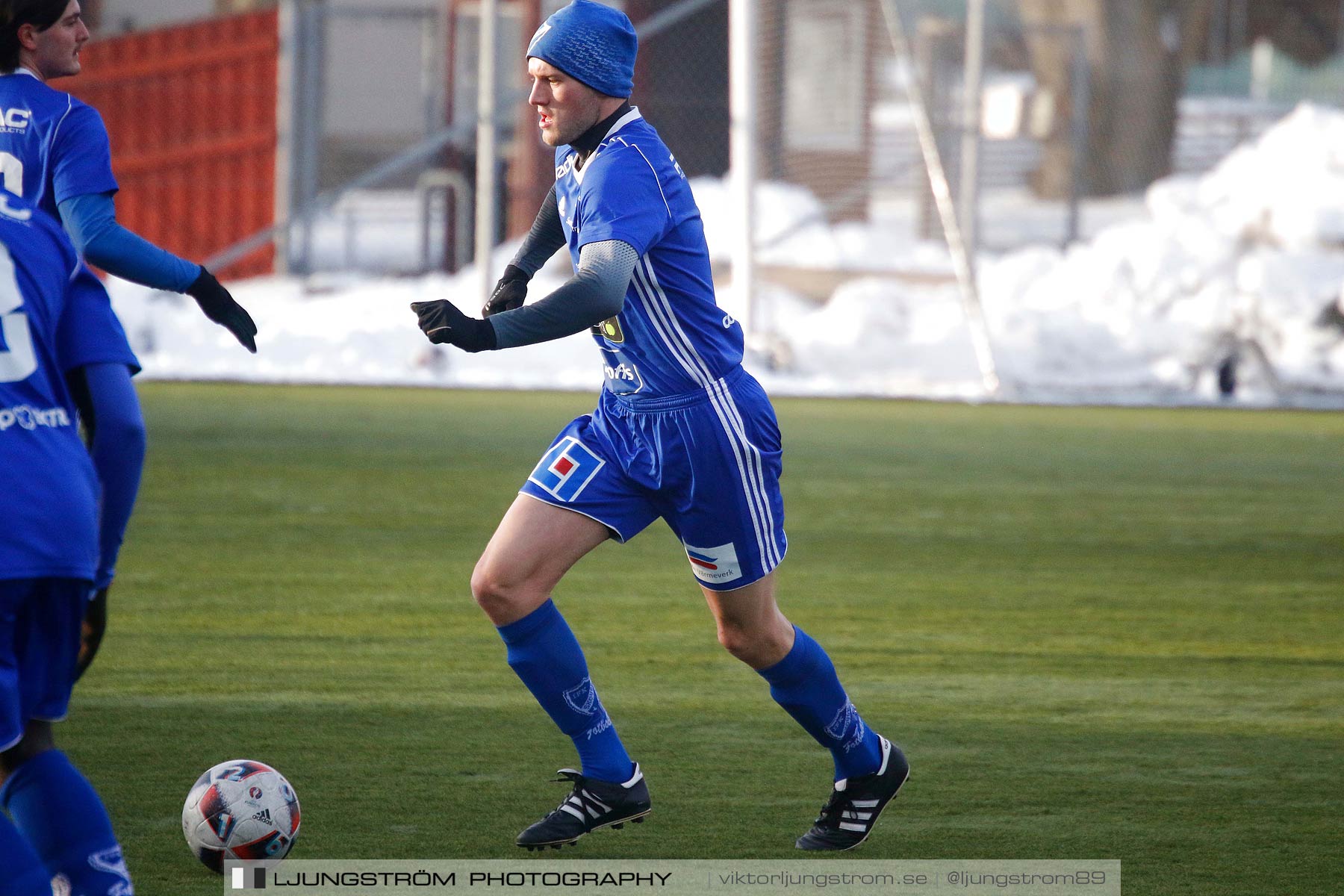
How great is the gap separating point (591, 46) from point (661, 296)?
55cm

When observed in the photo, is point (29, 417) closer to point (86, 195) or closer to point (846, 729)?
point (86, 195)

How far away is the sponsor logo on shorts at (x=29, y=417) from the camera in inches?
104

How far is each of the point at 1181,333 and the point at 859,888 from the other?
546 inches

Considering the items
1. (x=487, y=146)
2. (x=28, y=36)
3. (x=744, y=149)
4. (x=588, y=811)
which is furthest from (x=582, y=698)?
(x=487, y=146)

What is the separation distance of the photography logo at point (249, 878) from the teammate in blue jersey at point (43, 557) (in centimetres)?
69

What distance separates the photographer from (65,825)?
9.08ft

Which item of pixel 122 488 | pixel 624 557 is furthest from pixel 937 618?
pixel 122 488

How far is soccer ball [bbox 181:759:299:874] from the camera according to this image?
3.57m

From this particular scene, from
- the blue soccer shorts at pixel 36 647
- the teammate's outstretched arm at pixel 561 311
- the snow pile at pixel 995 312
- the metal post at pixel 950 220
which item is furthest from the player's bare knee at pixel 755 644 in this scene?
the metal post at pixel 950 220

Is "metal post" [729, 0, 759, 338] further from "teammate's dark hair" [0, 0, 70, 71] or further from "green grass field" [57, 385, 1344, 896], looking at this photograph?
"teammate's dark hair" [0, 0, 70, 71]

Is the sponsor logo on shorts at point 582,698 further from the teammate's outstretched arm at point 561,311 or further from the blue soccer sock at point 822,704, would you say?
the teammate's outstretched arm at point 561,311

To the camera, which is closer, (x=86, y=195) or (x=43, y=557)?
(x=43, y=557)

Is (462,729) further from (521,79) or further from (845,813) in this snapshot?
(521,79)

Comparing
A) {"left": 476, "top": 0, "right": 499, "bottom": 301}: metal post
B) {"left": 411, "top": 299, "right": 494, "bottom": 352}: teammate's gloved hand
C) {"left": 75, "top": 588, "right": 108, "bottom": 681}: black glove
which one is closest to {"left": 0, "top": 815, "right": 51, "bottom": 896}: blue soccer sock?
{"left": 75, "top": 588, "right": 108, "bottom": 681}: black glove
